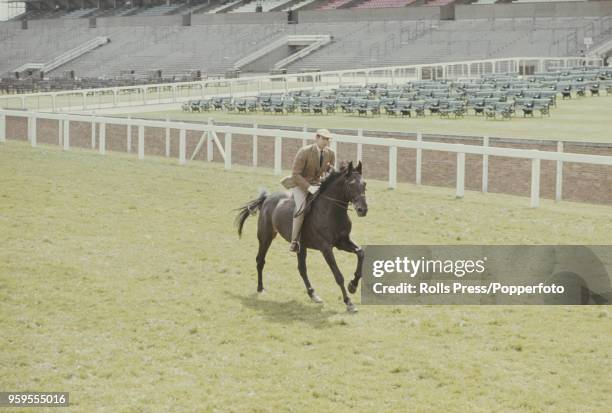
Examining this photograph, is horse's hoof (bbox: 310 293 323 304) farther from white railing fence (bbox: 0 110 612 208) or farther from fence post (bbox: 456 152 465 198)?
fence post (bbox: 456 152 465 198)

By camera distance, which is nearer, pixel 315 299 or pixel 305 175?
pixel 315 299

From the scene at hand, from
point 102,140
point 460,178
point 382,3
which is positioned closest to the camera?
point 460,178

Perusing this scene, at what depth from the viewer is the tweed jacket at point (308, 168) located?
11.7 metres

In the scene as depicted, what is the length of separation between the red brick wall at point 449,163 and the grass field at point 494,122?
2587 mm

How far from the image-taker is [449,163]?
2255 centimetres

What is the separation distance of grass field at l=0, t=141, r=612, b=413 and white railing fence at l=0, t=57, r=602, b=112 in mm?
25246

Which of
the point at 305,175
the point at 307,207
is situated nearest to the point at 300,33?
the point at 305,175

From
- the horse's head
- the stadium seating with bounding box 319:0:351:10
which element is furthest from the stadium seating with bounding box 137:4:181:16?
the horse's head

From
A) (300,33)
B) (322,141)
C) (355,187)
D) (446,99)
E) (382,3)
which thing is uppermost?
(382,3)

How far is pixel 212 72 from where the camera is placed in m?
68.9

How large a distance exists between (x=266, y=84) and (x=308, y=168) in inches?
1527

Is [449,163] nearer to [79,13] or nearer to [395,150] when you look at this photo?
[395,150]

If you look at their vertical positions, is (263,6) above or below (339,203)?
above

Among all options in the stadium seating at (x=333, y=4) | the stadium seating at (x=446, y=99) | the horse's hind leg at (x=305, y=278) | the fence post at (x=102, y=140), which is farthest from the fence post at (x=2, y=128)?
the stadium seating at (x=333, y=4)
